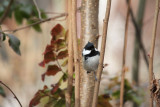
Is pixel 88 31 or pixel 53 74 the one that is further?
pixel 53 74

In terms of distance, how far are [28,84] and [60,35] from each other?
Result: 2167mm

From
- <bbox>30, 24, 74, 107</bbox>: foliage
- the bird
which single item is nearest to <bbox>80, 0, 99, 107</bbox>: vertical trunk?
the bird

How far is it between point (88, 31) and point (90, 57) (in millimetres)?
227

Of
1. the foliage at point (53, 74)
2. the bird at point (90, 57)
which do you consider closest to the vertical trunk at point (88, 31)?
the bird at point (90, 57)

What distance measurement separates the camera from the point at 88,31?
0.99 m

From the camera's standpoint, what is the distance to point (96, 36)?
1.00 metres

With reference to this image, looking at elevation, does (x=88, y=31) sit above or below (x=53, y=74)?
above

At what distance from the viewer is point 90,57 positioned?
3.93 feet

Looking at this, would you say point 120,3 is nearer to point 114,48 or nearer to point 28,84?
point 114,48

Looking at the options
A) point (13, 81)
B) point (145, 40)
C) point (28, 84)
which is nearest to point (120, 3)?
point (145, 40)

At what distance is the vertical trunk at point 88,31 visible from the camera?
0.98 metres

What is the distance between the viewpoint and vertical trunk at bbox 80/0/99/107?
98 cm

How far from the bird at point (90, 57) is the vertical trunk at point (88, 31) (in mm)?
20

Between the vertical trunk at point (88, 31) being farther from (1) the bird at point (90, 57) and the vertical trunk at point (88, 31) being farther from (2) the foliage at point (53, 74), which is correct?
(2) the foliage at point (53, 74)
